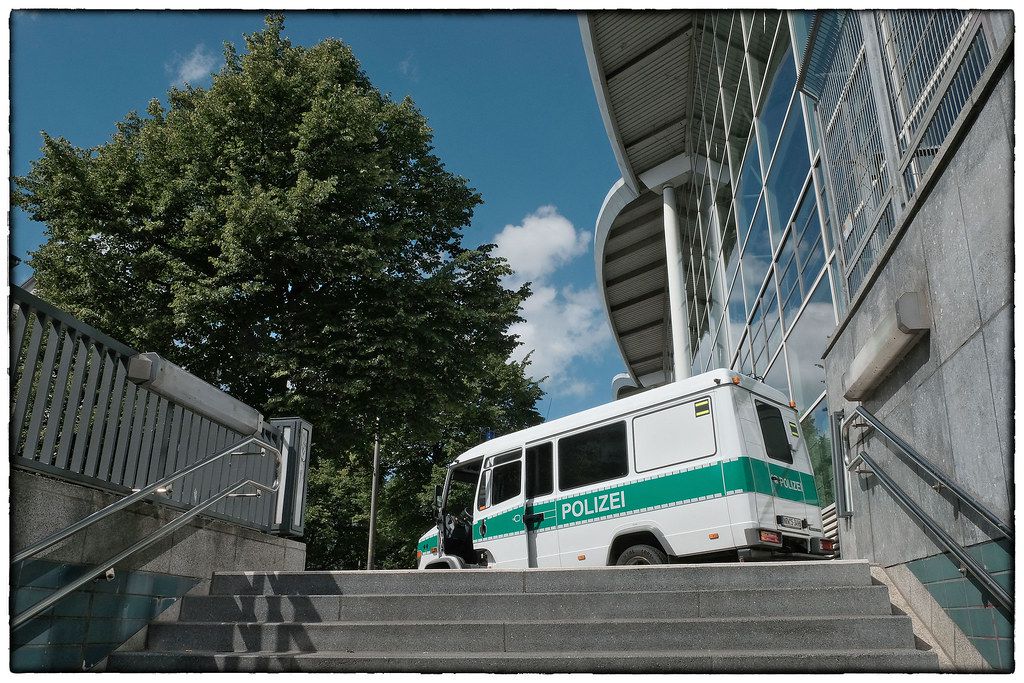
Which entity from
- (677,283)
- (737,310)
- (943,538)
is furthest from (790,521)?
(677,283)

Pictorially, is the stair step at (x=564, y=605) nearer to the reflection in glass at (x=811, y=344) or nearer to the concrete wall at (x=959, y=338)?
the concrete wall at (x=959, y=338)

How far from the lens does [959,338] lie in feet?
14.6

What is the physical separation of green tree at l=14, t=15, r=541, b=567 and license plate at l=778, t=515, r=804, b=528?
6620 mm

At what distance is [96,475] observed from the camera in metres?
5.49

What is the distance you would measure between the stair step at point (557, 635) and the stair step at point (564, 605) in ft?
0.79

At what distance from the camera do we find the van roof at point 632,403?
355 inches

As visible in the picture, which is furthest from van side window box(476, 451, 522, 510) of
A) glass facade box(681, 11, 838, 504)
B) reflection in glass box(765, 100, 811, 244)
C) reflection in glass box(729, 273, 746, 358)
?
reflection in glass box(729, 273, 746, 358)

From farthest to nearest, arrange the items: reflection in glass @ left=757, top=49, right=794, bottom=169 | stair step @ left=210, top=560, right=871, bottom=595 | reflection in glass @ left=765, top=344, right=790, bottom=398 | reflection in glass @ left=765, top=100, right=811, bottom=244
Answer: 1. reflection in glass @ left=765, top=344, right=790, bottom=398
2. reflection in glass @ left=757, top=49, right=794, bottom=169
3. reflection in glass @ left=765, top=100, right=811, bottom=244
4. stair step @ left=210, top=560, right=871, bottom=595

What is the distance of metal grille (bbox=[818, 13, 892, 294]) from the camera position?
6584 millimetres

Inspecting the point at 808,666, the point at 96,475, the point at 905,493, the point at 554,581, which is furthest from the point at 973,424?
the point at 96,475

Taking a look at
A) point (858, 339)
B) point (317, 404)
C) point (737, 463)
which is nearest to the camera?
point (858, 339)

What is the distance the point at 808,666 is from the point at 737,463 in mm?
4264

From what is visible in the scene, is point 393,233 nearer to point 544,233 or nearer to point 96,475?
point 544,233

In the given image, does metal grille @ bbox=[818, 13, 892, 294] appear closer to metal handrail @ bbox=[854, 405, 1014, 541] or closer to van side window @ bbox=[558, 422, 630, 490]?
metal handrail @ bbox=[854, 405, 1014, 541]
